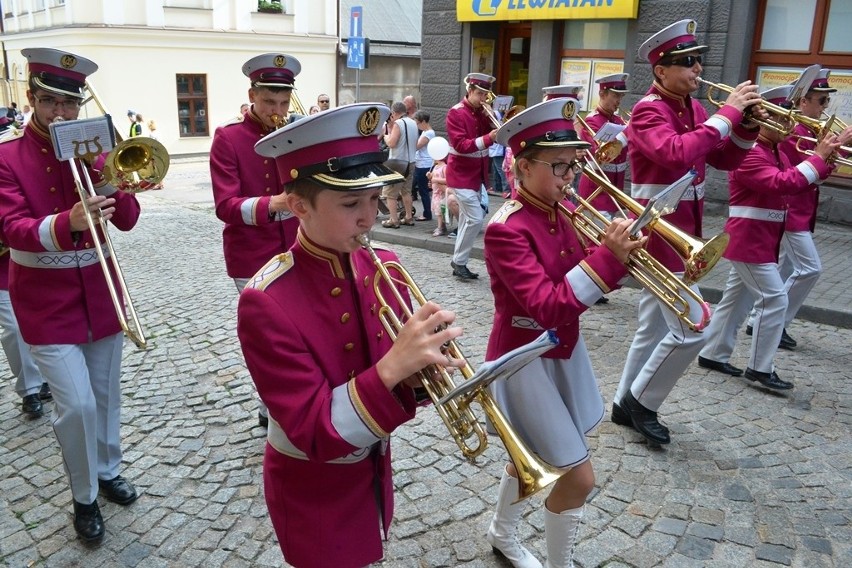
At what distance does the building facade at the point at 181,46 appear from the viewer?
23.8 m

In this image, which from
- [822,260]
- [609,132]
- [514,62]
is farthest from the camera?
[514,62]

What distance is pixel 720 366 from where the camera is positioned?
5926 millimetres

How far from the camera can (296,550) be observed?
2.39m

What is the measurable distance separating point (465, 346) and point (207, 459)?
2.56 meters

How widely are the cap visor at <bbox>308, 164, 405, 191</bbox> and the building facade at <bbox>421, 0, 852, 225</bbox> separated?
9824 millimetres

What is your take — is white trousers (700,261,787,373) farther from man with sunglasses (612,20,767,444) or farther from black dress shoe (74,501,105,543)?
black dress shoe (74,501,105,543)

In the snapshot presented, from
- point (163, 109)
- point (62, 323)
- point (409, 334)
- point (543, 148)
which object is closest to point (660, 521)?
point (543, 148)

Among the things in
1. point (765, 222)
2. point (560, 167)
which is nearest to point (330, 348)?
point (560, 167)

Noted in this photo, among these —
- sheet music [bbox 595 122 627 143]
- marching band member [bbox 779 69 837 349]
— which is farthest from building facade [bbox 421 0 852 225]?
marching band member [bbox 779 69 837 349]

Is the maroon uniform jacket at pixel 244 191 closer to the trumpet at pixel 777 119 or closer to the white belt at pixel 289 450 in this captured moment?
the white belt at pixel 289 450

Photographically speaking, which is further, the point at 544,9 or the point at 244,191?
the point at 544,9

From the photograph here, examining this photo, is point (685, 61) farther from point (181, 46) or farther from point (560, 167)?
point (181, 46)

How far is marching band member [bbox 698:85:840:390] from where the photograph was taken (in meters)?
5.27

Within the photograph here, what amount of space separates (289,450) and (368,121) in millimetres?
1091
